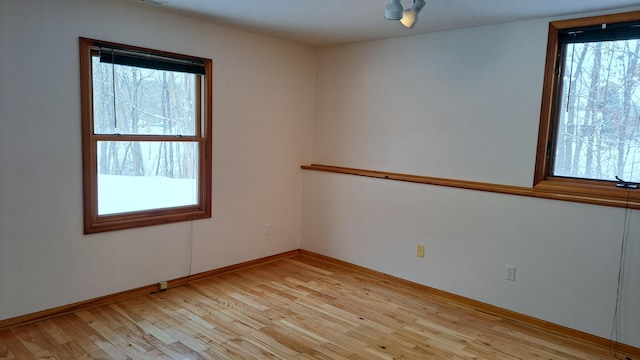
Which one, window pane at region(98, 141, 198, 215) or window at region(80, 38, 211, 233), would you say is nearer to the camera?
window at region(80, 38, 211, 233)

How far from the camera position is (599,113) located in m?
3.06

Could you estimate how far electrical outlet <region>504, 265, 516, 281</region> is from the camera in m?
3.33

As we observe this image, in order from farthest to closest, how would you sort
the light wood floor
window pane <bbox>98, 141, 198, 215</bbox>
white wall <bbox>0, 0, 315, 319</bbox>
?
window pane <bbox>98, 141, 198, 215</bbox>, white wall <bbox>0, 0, 315, 319</bbox>, the light wood floor

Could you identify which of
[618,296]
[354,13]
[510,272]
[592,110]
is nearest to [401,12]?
[354,13]

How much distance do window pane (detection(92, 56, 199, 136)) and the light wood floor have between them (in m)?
1.40

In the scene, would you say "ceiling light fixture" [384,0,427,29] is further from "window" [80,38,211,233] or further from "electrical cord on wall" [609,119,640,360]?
"window" [80,38,211,233]

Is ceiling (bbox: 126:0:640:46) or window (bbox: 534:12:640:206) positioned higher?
ceiling (bbox: 126:0:640:46)

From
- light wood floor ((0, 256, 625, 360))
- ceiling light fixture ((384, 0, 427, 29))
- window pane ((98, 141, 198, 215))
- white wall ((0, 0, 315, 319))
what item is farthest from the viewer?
window pane ((98, 141, 198, 215))

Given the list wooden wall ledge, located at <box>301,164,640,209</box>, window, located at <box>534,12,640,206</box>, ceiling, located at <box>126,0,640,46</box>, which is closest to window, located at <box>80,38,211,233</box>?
ceiling, located at <box>126,0,640,46</box>

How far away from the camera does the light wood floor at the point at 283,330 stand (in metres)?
2.71

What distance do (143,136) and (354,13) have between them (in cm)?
194

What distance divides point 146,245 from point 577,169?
11.3 ft

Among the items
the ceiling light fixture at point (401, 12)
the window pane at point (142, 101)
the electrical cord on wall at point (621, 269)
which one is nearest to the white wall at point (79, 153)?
the window pane at point (142, 101)

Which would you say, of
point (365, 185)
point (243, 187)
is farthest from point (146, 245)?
point (365, 185)
